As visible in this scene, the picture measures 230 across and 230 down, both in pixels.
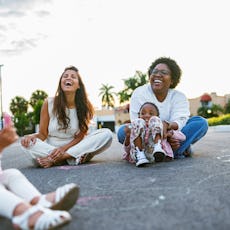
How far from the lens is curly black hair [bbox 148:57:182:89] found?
4.74m

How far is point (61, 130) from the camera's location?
4605 mm

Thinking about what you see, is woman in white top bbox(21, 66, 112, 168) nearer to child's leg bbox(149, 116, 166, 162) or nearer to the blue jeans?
the blue jeans

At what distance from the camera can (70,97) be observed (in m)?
4.67

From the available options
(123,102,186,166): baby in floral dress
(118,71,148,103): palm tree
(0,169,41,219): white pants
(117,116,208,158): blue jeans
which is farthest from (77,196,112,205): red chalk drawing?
(118,71,148,103): palm tree

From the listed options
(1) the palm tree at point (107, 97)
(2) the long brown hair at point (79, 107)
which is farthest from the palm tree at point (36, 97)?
(2) the long brown hair at point (79, 107)

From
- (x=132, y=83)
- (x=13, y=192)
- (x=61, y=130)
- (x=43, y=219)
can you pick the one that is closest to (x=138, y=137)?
(x=61, y=130)

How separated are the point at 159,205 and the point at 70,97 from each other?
273cm

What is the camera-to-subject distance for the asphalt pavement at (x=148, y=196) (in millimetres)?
1842

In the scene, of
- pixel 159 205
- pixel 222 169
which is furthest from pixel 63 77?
pixel 159 205

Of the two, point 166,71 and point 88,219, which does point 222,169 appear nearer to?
point 166,71

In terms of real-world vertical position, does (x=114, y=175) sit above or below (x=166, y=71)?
below

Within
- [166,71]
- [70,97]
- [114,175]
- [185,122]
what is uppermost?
[166,71]

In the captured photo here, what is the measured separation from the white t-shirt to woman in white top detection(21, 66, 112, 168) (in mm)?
519

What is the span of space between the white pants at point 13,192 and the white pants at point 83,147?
222 cm
